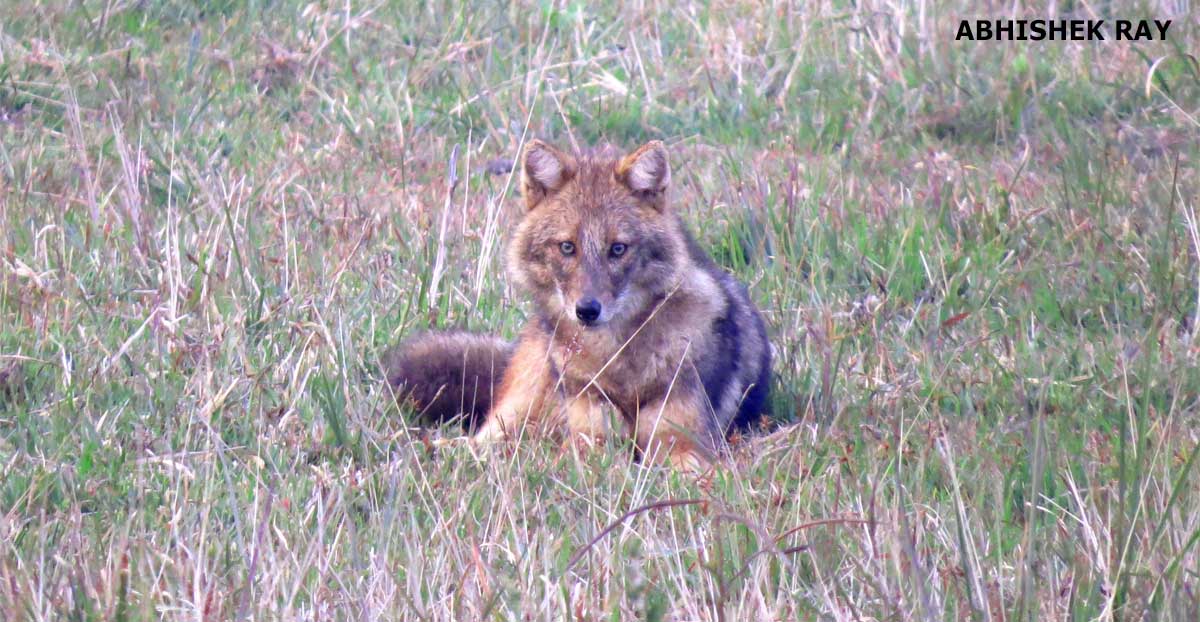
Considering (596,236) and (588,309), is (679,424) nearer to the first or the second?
(588,309)

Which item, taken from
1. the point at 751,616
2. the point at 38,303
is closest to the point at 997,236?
the point at 751,616

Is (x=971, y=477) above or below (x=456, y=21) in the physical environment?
below

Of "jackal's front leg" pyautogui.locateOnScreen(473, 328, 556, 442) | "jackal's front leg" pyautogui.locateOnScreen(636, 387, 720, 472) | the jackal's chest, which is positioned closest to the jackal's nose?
the jackal's chest

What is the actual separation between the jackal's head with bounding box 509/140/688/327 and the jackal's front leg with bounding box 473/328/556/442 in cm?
15

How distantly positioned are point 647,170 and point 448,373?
1.02m

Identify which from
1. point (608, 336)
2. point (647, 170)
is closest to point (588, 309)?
point (608, 336)

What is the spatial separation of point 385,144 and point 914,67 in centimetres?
290

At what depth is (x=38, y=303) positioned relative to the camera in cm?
521

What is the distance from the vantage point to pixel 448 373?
5.03m

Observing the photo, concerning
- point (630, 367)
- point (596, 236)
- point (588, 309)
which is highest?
point (596, 236)

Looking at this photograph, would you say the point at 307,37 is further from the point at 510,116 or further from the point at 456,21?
the point at 510,116

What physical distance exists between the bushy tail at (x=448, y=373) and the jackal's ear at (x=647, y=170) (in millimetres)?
779

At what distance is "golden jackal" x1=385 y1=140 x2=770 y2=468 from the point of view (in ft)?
16.1

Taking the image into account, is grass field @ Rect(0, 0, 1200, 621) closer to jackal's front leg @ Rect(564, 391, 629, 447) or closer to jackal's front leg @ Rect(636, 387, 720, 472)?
jackal's front leg @ Rect(636, 387, 720, 472)
